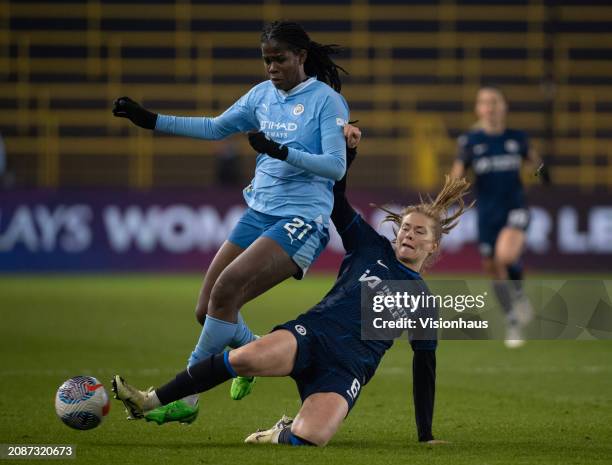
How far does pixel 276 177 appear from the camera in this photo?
693 cm

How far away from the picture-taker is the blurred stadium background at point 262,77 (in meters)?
23.7

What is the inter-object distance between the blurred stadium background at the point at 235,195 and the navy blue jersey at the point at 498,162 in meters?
0.89

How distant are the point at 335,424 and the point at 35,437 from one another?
1.58 metres

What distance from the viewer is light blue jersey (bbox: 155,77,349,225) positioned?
674cm

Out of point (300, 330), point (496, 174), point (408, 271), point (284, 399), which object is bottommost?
point (284, 399)

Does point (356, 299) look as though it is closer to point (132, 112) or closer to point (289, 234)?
point (289, 234)

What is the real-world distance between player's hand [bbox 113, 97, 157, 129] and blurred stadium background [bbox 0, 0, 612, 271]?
14956mm

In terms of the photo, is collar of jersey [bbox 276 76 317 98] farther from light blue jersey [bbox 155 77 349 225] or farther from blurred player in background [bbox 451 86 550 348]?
blurred player in background [bbox 451 86 550 348]

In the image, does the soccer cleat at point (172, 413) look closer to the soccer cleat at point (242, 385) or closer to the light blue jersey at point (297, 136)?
the soccer cleat at point (242, 385)

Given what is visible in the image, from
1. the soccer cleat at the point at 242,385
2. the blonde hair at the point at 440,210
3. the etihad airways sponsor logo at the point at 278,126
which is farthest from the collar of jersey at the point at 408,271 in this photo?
the soccer cleat at the point at 242,385

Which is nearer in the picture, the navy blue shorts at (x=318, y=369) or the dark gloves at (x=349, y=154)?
the navy blue shorts at (x=318, y=369)

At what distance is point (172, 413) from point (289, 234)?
121 cm

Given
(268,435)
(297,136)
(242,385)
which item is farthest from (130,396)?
(297,136)

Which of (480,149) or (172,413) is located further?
(480,149)
